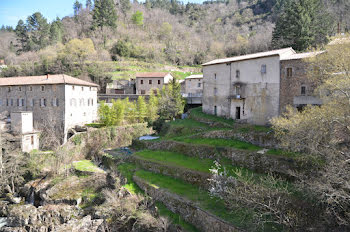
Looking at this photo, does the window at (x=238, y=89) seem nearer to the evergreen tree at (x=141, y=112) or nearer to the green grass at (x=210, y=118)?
the green grass at (x=210, y=118)

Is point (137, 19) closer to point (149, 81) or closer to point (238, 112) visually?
point (149, 81)

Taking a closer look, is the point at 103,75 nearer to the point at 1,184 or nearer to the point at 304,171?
the point at 1,184

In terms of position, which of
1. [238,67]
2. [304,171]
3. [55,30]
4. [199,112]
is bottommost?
[304,171]

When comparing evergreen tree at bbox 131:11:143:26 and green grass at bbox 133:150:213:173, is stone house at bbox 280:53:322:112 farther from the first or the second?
evergreen tree at bbox 131:11:143:26

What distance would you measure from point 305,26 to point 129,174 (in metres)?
30.7

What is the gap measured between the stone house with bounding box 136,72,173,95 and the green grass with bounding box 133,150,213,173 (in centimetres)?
2465

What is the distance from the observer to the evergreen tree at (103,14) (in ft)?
252

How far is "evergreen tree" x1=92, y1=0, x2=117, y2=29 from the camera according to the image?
76812 mm

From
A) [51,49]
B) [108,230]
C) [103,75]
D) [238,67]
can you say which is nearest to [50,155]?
[108,230]

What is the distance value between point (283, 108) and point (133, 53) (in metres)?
56.2

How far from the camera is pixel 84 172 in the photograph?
24.8m

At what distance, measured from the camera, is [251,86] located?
24516 millimetres

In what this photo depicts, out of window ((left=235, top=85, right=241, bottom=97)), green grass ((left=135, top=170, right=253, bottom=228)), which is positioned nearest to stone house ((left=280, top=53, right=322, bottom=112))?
window ((left=235, top=85, right=241, bottom=97))

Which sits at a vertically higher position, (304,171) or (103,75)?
(103,75)
